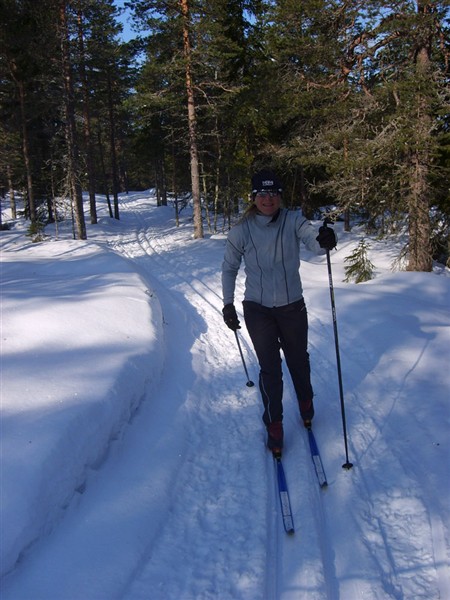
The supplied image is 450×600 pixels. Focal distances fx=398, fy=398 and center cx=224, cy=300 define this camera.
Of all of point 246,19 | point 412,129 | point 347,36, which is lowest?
point 412,129

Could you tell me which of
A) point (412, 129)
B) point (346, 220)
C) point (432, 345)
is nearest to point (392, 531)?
point (432, 345)

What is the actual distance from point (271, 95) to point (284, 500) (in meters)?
12.7

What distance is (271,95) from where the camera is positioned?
12.8 metres

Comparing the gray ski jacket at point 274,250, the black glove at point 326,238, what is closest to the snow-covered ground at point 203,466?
the gray ski jacket at point 274,250

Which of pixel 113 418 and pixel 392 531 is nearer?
pixel 392 531

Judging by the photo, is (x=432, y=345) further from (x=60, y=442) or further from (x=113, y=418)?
(x=60, y=442)

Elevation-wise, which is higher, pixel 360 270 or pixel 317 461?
pixel 360 270

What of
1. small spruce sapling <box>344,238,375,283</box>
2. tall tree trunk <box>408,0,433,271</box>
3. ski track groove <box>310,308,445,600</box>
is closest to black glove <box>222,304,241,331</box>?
ski track groove <box>310,308,445,600</box>

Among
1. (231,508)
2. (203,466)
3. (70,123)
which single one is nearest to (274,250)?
(203,466)

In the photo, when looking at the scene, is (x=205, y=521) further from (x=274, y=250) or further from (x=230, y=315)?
(x=274, y=250)

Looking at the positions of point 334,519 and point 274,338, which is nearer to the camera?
point 334,519

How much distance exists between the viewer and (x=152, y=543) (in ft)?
9.09

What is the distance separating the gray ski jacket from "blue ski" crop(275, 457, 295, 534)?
4.67 ft

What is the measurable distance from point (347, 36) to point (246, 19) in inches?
381
